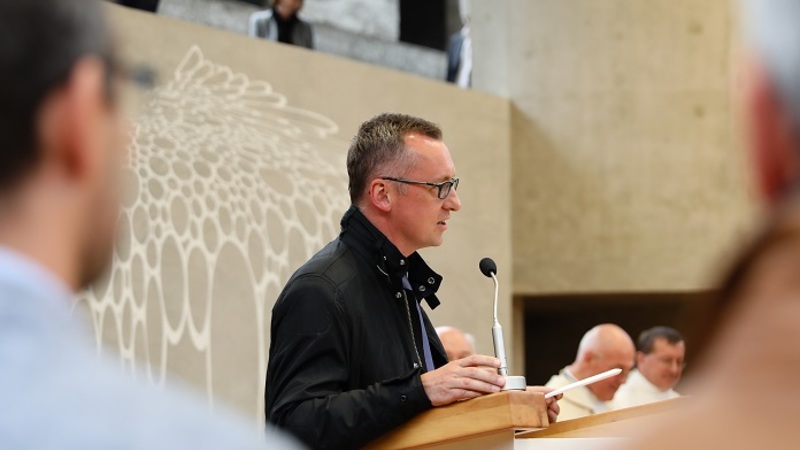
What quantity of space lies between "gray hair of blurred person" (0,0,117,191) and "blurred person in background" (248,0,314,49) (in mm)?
8862

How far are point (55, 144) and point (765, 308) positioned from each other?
484mm

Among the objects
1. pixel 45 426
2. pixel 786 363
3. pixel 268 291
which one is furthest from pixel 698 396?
pixel 268 291

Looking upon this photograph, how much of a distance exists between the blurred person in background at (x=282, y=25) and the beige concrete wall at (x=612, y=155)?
2.26m

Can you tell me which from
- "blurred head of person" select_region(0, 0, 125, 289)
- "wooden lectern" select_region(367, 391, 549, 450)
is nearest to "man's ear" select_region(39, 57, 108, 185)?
"blurred head of person" select_region(0, 0, 125, 289)

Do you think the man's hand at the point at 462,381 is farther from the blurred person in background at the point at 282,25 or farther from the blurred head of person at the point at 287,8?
the blurred head of person at the point at 287,8

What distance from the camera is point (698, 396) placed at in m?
0.72

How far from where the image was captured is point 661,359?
8.07m

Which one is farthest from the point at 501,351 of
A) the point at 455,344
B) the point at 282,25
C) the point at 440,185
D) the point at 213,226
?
the point at 282,25

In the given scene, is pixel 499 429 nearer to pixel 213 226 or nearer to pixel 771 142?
pixel 771 142

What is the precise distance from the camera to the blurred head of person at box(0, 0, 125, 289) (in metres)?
0.90

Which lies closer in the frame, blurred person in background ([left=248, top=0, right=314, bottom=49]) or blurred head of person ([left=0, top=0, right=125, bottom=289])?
blurred head of person ([left=0, top=0, right=125, bottom=289])

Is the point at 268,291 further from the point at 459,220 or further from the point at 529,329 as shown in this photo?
the point at 529,329

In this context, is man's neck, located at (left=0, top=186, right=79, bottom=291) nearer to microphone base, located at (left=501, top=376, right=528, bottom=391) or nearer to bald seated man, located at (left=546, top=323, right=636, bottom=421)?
microphone base, located at (left=501, top=376, right=528, bottom=391)

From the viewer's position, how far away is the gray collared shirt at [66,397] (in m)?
0.83
